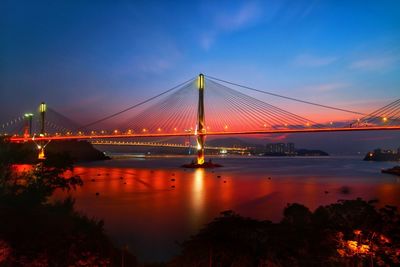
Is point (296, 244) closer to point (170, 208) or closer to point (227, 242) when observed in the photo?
point (227, 242)

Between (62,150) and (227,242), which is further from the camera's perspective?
(62,150)

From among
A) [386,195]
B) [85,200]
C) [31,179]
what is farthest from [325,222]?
[386,195]

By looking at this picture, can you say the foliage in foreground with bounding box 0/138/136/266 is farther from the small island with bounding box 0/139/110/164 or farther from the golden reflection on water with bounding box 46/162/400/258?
the golden reflection on water with bounding box 46/162/400/258

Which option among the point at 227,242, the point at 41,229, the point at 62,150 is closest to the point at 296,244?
the point at 227,242

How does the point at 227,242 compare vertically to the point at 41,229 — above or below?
below

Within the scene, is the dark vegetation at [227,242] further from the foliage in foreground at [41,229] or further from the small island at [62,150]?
the small island at [62,150]

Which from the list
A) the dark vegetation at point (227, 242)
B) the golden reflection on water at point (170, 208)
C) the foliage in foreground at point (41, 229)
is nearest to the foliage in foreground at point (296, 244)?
the dark vegetation at point (227, 242)

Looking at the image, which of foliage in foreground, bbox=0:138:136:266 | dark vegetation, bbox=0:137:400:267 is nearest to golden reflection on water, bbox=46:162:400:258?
foliage in foreground, bbox=0:138:136:266
